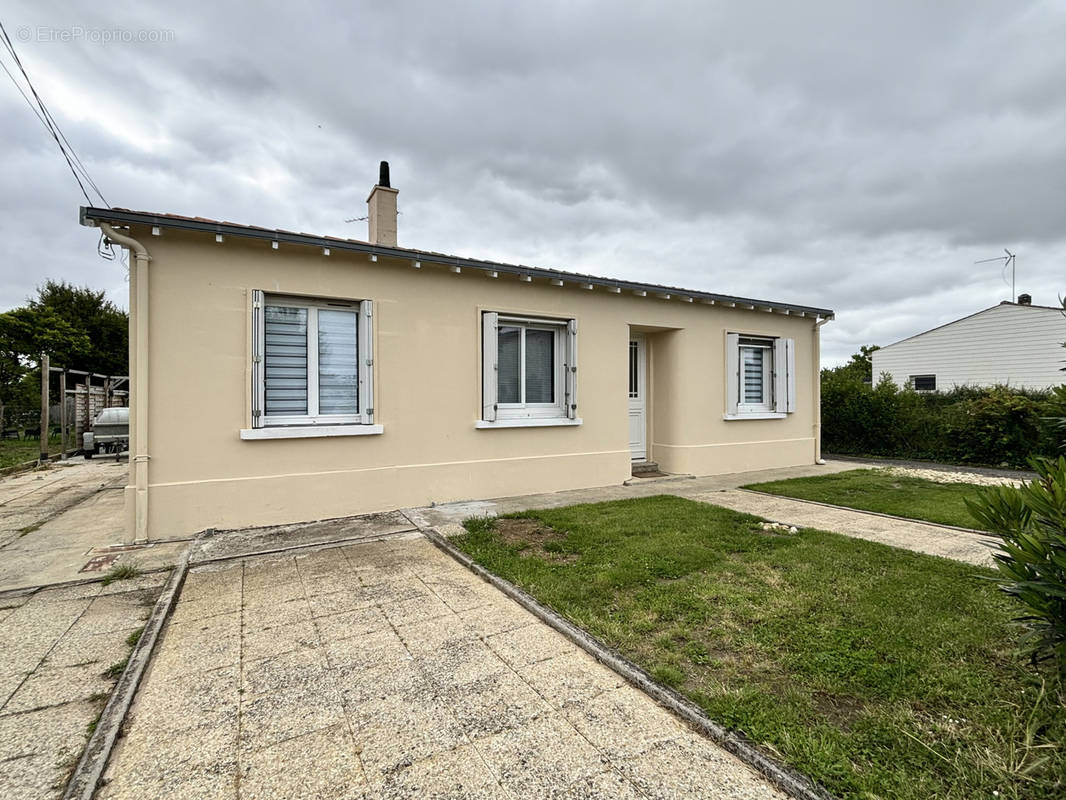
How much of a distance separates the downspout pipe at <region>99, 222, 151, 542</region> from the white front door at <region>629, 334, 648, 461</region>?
6.51 meters

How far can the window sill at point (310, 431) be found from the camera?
4.90 metres

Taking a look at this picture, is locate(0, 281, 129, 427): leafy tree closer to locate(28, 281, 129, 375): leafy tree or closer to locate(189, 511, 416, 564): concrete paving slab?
locate(28, 281, 129, 375): leafy tree

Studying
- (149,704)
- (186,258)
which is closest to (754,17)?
(186,258)

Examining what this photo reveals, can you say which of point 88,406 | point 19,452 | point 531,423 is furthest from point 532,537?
point 19,452

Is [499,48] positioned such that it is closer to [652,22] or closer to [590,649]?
[652,22]

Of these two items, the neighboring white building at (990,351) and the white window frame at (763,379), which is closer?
the white window frame at (763,379)

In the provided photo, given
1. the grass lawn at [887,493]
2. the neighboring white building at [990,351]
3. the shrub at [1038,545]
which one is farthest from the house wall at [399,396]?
the neighboring white building at [990,351]

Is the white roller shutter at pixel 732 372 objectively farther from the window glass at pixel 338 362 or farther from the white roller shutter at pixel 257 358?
the white roller shutter at pixel 257 358

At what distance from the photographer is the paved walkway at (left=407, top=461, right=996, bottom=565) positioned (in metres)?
4.20

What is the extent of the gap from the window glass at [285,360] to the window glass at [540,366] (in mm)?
2901

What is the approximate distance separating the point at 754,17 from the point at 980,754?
8.31 metres

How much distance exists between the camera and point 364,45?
654cm

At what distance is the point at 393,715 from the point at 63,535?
5.19 metres

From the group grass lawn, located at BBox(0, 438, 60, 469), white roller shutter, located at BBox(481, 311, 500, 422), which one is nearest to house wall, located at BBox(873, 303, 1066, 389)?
white roller shutter, located at BBox(481, 311, 500, 422)
